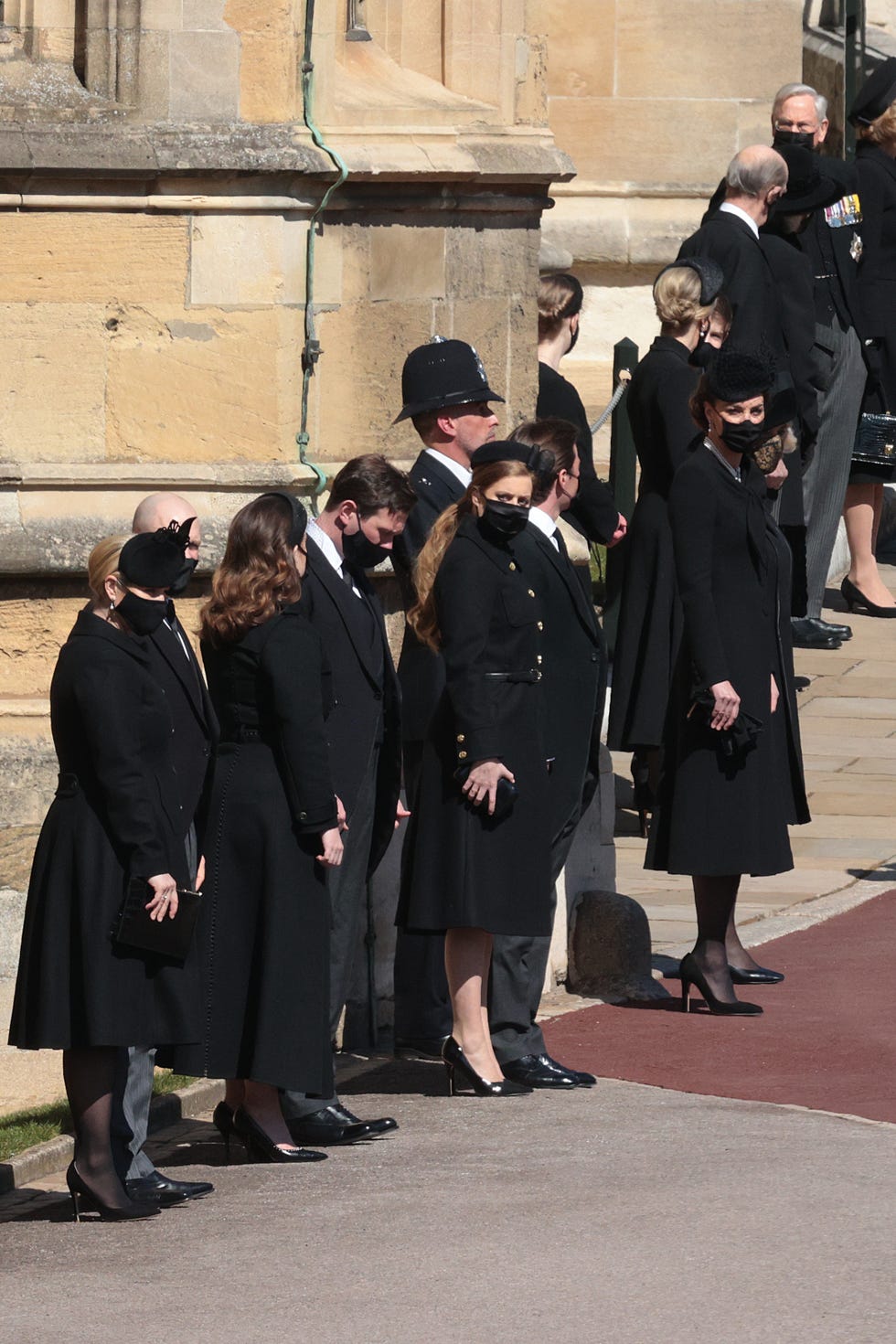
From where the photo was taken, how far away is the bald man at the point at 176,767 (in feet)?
21.6

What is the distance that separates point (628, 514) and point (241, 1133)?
7057mm

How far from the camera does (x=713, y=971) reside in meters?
8.47

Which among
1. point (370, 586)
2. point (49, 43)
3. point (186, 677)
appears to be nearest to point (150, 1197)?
point (186, 677)

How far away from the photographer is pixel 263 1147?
7.00 meters

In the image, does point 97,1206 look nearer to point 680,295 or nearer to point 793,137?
point 680,295

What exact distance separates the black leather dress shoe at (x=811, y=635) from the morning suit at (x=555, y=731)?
17.8ft

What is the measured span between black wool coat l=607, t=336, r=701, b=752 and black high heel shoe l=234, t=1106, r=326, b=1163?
3.67 metres

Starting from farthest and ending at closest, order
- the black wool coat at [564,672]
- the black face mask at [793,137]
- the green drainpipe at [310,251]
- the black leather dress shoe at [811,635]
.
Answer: the black leather dress shoe at [811,635]
the black face mask at [793,137]
the green drainpipe at [310,251]
the black wool coat at [564,672]

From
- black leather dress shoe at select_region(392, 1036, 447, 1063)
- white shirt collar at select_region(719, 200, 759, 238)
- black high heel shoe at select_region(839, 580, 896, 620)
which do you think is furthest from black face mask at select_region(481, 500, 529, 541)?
black high heel shoe at select_region(839, 580, 896, 620)

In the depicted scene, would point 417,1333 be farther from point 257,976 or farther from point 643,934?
point 643,934

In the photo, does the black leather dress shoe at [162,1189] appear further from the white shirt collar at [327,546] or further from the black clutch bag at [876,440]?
the black clutch bag at [876,440]

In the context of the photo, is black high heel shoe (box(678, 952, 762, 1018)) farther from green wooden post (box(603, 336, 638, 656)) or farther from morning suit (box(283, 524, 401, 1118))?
green wooden post (box(603, 336, 638, 656))

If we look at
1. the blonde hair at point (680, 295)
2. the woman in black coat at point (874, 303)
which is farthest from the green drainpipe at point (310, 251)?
the woman in black coat at point (874, 303)

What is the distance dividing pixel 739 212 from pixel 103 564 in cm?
534
